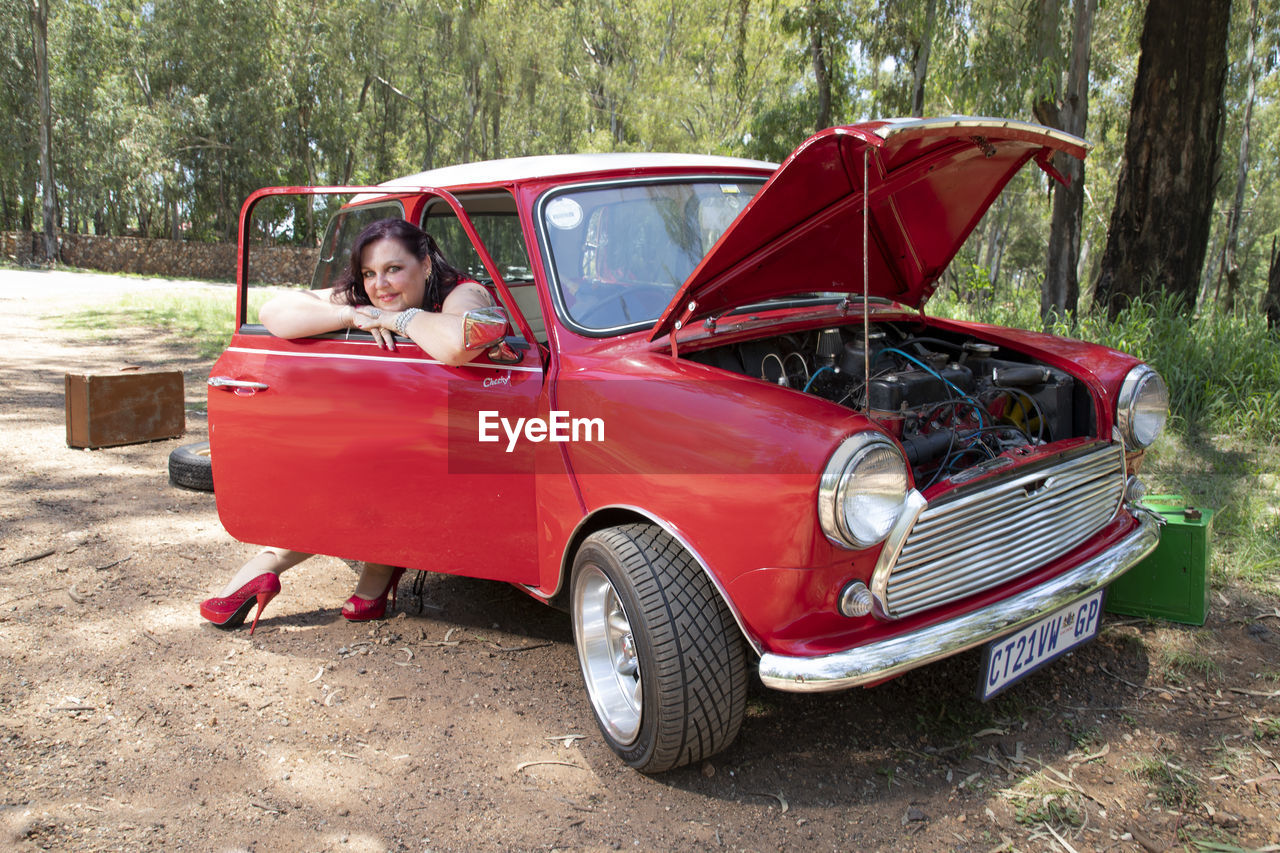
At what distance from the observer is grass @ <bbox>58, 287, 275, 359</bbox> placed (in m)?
11.6

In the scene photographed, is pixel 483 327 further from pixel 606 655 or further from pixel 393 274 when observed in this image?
pixel 606 655

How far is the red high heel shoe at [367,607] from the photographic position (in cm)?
351

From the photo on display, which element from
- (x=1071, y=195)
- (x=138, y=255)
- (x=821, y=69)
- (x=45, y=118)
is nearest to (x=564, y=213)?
(x=1071, y=195)

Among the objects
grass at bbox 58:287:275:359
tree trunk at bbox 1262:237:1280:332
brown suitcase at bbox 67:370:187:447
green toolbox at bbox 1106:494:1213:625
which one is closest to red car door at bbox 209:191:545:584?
green toolbox at bbox 1106:494:1213:625

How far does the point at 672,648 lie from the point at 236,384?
2.01m

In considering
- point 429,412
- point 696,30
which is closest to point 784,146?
point 696,30

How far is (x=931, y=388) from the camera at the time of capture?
115 inches

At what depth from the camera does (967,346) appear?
134 inches

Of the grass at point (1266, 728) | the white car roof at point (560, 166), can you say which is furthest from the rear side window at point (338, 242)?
the grass at point (1266, 728)

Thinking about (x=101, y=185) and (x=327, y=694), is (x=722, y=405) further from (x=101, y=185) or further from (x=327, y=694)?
(x=101, y=185)

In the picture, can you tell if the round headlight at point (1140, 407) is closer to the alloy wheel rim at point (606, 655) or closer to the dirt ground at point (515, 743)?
the dirt ground at point (515, 743)

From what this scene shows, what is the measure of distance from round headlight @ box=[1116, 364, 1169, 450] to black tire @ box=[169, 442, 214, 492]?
460 centimetres

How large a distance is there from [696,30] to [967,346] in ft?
64.2

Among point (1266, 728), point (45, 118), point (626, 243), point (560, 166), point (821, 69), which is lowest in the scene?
point (1266, 728)
